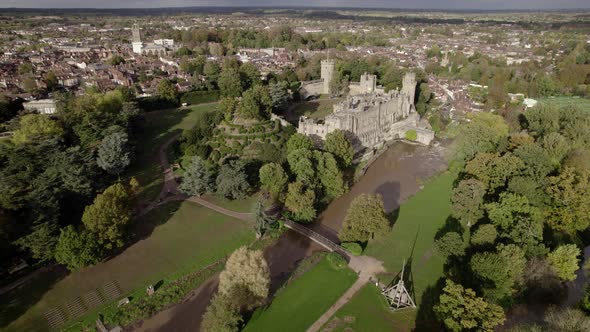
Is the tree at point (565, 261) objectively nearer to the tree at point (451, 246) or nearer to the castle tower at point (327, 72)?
the tree at point (451, 246)

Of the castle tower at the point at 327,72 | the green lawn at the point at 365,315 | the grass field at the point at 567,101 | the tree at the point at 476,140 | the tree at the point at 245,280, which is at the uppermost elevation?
the castle tower at the point at 327,72

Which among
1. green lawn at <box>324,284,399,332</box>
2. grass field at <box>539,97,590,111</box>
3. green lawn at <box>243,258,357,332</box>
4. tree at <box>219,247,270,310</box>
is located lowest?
green lawn at <box>324,284,399,332</box>

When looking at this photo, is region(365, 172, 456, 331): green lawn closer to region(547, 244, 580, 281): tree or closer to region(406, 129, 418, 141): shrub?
region(547, 244, 580, 281): tree

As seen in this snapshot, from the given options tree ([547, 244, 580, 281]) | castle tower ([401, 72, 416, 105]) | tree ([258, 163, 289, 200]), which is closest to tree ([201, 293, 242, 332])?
tree ([258, 163, 289, 200])

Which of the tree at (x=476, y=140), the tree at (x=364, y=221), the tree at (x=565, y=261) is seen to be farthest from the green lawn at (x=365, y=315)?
the tree at (x=476, y=140)

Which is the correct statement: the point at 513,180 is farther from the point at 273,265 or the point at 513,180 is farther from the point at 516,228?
the point at 273,265

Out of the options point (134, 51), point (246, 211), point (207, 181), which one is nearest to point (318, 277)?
Result: point (246, 211)
